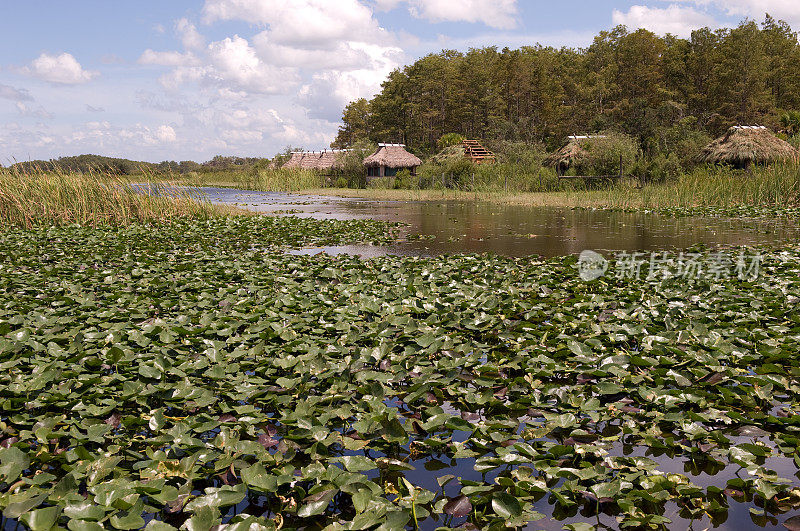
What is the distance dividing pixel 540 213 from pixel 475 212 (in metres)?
2.37

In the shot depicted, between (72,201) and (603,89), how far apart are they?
43.7m

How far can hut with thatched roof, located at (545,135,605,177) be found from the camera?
3025 cm

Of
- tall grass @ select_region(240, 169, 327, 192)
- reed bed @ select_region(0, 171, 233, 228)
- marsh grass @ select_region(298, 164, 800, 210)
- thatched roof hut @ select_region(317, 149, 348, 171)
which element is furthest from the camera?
thatched roof hut @ select_region(317, 149, 348, 171)

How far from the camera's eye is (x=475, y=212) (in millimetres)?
19625

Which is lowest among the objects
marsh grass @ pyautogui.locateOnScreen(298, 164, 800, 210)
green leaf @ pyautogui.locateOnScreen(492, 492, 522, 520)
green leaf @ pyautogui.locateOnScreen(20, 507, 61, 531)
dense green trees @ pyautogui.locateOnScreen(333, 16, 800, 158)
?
green leaf @ pyautogui.locateOnScreen(492, 492, 522, 520)

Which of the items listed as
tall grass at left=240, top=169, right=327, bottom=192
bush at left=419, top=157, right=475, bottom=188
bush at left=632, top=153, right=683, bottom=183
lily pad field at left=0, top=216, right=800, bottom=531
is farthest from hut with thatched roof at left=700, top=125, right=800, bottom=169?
tall grass at left=240, top=169, right=327, bottom=192

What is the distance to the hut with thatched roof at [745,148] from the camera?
26.2 metres

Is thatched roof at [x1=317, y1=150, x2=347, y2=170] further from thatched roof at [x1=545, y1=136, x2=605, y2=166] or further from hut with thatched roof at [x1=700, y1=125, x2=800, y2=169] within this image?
hut with thatched roof at [x1=700, y1=125, x2=800, y2=169]

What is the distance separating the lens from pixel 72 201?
13.8 metres

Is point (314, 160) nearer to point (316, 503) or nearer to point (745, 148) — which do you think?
point (745, 148)

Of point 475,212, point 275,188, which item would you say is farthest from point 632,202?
point 275,188

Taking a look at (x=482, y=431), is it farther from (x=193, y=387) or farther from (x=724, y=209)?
(x=724, y=209)

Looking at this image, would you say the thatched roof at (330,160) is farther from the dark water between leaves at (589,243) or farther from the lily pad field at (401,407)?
the lily pad field at (401,407)

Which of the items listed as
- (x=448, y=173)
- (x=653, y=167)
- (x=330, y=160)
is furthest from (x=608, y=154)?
(x=330, y=160)
